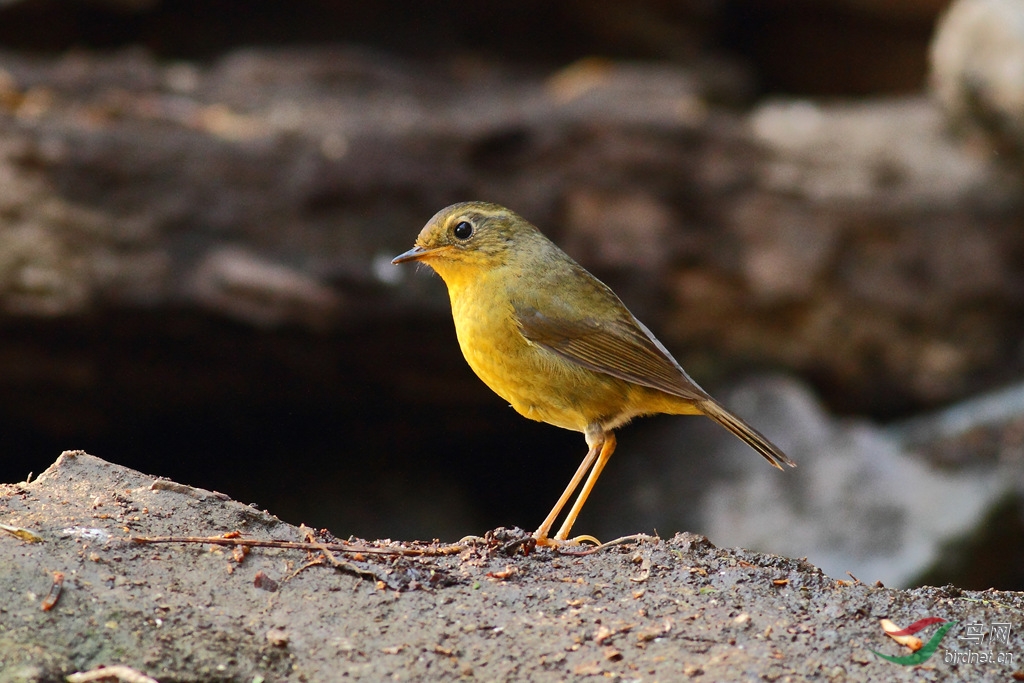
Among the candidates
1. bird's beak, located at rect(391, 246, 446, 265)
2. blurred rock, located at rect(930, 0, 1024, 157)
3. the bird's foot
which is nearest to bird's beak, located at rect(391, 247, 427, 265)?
bird's beak, located at rect(391, 246, 446, 265)

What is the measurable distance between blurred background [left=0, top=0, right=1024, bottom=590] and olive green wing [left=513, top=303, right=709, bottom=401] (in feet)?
13.4

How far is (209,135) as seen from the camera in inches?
355

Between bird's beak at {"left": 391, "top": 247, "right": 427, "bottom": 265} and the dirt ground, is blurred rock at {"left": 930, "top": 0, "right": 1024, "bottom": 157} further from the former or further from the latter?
the dirt ground

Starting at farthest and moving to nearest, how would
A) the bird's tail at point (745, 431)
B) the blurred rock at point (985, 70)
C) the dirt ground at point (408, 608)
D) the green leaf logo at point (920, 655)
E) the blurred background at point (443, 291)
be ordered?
1. the blurred rock at point (985, 70)
2. the blurred background at point (443, 291)
3. the bird's tail at point (745, 431)
4. the green leaf logo at point (920, 655)
5. the dirt ground at point (408, 608)

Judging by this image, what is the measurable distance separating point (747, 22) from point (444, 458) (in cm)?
697

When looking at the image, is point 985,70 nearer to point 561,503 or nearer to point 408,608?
point 561,503

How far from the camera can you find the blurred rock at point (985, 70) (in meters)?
9.73

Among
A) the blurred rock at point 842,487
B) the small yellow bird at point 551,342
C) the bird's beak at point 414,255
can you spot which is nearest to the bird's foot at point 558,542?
the small yellow bird at point 551,342

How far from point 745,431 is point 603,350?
0.71m

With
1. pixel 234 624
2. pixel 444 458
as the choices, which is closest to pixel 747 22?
pixel 444 458

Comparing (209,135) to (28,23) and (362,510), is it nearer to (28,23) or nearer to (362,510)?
(28,23)

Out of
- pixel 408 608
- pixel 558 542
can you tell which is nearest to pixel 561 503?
pixel 558 542

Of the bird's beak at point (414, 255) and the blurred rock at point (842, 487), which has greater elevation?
the blurred rock at point (842, 487)

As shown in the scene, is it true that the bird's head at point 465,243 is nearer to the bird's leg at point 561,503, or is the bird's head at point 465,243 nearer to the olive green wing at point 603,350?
the olive green wing at point 603,350
